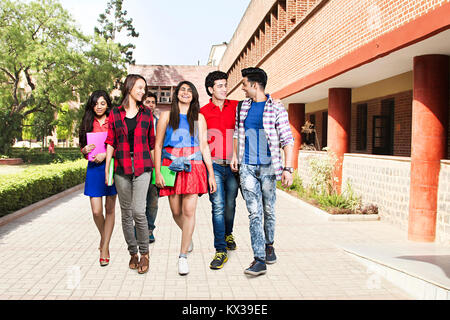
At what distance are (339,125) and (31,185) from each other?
7.22 meters

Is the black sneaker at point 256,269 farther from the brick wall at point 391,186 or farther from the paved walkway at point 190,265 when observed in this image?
the brick wall at point 391,186

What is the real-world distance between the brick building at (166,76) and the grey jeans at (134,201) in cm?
4992

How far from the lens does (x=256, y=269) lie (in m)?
4.98

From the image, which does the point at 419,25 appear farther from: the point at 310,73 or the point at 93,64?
the point at 93,64

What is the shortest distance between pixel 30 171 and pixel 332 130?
7.61 m

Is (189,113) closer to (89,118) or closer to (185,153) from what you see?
(185,153)

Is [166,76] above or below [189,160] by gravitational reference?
above

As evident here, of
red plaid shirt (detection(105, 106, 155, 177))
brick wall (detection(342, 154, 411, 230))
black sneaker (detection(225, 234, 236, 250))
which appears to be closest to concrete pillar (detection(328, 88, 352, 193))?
brick wall (detection(342, 154, 411, 230))

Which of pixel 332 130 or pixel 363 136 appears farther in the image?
pixel 363 136

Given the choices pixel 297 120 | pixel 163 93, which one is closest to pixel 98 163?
pixel 297 120

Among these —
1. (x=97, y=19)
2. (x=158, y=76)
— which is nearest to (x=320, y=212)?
(x=97, y=19)

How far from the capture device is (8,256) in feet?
19.5

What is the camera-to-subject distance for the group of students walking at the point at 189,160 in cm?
504

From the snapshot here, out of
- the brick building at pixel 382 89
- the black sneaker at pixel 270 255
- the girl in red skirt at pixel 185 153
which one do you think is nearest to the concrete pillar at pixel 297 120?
the brick building at pixel 382 89
